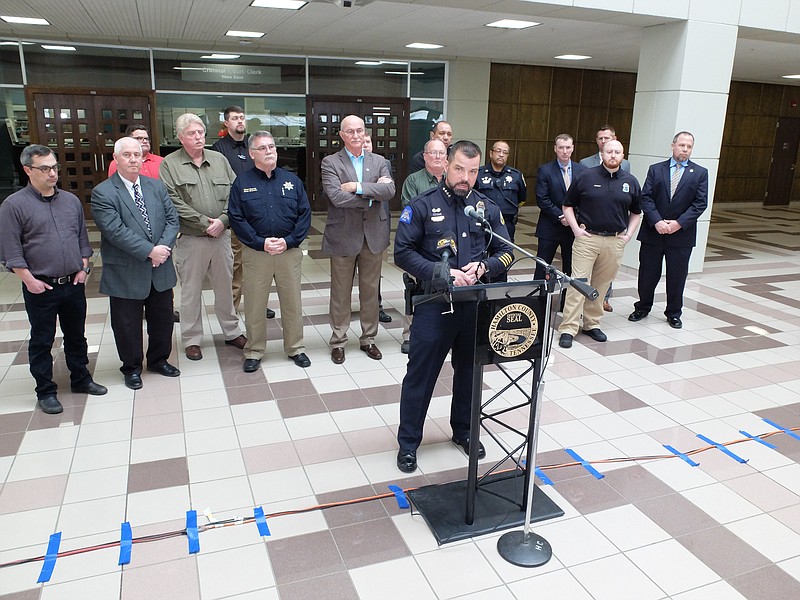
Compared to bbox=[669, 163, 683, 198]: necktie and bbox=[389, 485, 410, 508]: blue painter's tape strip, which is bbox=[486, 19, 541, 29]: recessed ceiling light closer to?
bbox=[669, 163, 683, 198]: necktie

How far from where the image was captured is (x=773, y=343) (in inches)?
213

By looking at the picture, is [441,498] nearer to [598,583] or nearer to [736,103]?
[598,583]

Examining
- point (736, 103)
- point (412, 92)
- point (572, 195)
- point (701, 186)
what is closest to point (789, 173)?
point (736, 103)

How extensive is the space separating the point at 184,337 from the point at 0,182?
790 centimetres

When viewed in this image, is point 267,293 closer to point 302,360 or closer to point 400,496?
point 302,360

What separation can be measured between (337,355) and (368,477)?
1.64 meters

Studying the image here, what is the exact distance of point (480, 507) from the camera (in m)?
2.93

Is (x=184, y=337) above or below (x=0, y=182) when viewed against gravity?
below

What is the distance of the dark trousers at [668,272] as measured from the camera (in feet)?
18.6

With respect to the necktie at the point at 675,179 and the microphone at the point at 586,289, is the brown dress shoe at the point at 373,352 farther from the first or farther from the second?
the necktie at the point at 675,179

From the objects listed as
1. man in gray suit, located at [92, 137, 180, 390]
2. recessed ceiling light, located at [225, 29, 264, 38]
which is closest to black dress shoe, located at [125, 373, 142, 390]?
man in gray suit, located at [92, 137, 180, 390]

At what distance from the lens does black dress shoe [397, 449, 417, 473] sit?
129 inches

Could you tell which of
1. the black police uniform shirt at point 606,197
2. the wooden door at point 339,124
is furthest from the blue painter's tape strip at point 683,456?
the wooden door at point 339,124

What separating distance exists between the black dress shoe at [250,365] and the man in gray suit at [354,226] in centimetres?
58
